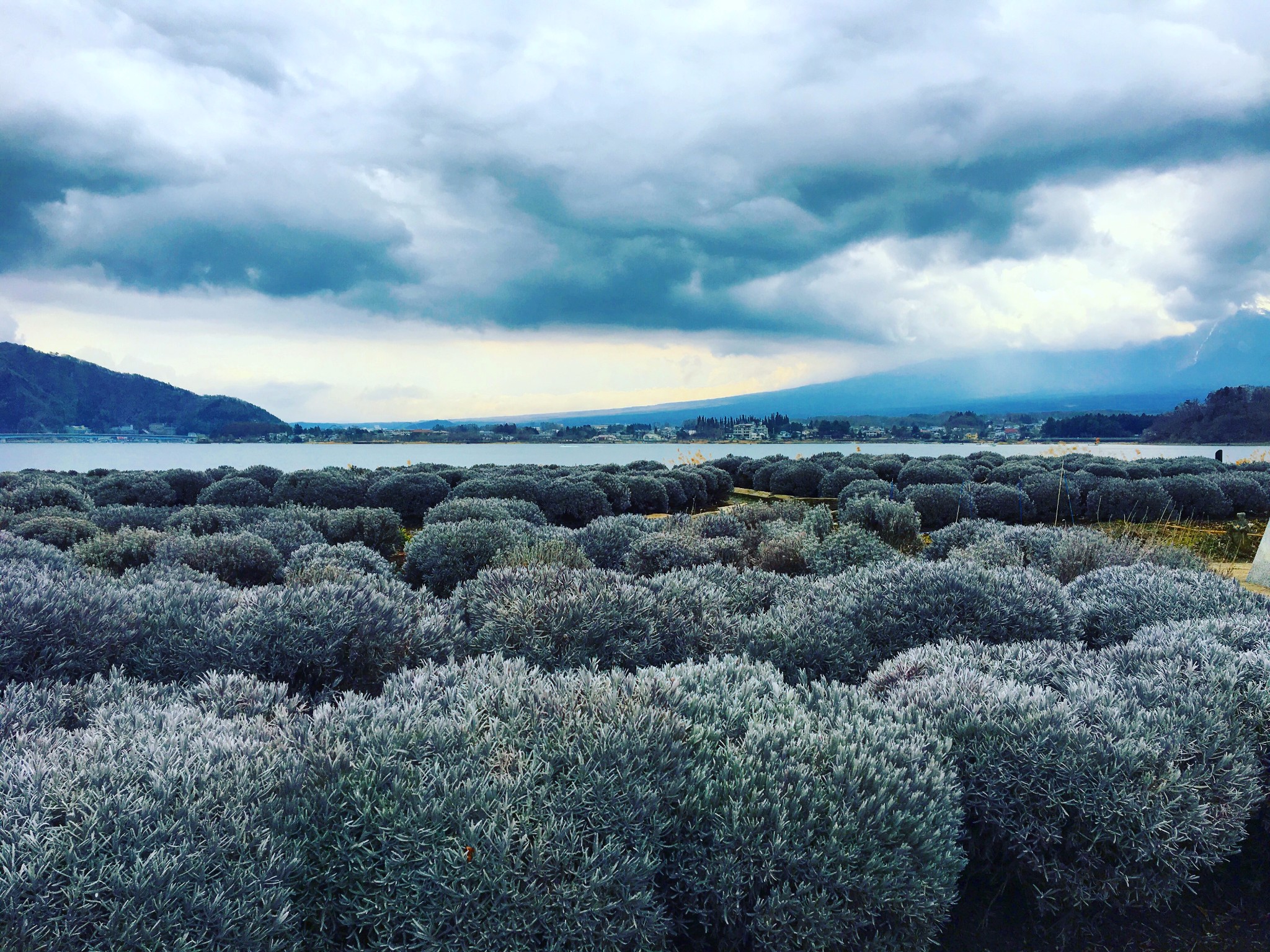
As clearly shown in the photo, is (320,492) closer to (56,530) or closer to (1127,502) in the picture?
(56,530)

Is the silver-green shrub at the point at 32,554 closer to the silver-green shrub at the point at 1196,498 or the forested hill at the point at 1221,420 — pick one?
the silver-green shrub at the point at 1196,498

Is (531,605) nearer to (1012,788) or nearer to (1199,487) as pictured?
(1012,788)

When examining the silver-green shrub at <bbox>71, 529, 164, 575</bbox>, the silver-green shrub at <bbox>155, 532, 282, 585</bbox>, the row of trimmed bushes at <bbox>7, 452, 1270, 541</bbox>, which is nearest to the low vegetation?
the silver-green shrub at <bbox>155, 532, 282, 585</bbox>

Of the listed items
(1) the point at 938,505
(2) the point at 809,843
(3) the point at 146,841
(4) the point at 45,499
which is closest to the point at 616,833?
(2) the point at 809,843

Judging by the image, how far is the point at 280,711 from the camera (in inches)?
126

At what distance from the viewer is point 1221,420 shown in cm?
3262

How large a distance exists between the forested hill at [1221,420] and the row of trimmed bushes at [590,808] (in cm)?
3677

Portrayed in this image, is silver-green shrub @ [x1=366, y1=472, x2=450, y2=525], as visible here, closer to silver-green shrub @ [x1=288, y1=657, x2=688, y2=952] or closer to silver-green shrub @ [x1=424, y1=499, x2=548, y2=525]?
silver-green shrub @ [x1=424, y1=499, x2=548, y2=525]

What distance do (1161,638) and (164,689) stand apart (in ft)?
20.1

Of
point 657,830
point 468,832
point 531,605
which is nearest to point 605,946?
point 657,830

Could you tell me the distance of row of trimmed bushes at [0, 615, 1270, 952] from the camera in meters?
2.19

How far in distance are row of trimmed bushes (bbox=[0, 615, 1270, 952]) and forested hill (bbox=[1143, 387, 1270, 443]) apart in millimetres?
36767

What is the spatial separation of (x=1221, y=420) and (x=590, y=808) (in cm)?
4128

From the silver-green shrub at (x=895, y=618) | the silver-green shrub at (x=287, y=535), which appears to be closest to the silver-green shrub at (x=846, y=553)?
the silver-green shrub at (x=895, y=618)
